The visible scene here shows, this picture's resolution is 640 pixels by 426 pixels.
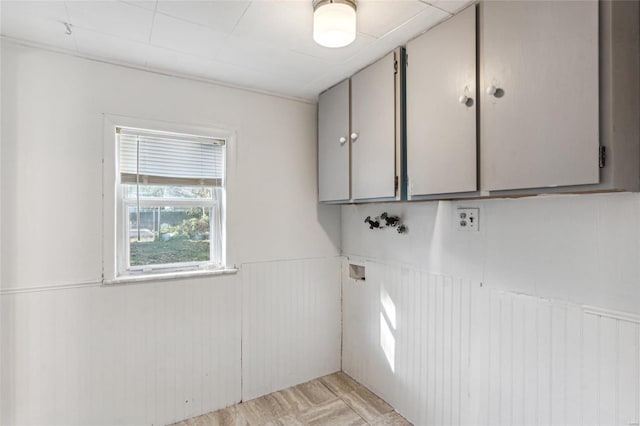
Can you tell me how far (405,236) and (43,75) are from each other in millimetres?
2324

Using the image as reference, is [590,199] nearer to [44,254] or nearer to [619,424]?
[619,424]

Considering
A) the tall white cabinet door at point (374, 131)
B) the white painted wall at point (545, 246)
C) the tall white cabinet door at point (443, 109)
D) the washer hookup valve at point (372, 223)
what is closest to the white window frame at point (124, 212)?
the tall white cabinet door at point (374, 131)

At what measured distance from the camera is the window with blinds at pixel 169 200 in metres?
2.13

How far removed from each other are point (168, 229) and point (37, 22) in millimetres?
1267

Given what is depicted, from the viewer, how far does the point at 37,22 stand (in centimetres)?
164

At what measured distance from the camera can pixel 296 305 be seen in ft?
8.75

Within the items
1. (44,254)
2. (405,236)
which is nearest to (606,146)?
(405,236)

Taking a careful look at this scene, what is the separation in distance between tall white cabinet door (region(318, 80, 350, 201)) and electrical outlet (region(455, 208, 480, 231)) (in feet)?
2.38

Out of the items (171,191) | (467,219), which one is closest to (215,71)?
(171,191)

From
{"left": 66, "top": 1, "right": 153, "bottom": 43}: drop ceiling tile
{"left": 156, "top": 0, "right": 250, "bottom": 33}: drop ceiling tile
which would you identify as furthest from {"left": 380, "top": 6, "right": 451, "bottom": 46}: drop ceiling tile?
{"left": 66, "top": 1, "right": 153, "bottom": 43}: drop ceiling tile

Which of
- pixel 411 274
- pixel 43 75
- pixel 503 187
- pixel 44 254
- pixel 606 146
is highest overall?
pixel 43 75

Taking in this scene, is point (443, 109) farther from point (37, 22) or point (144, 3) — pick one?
point (37, 22)

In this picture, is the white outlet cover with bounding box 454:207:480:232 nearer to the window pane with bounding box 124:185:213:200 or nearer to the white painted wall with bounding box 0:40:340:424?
the white painted wall with bounding box 0:40:340:424

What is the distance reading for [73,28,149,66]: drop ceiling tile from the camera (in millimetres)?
1760
